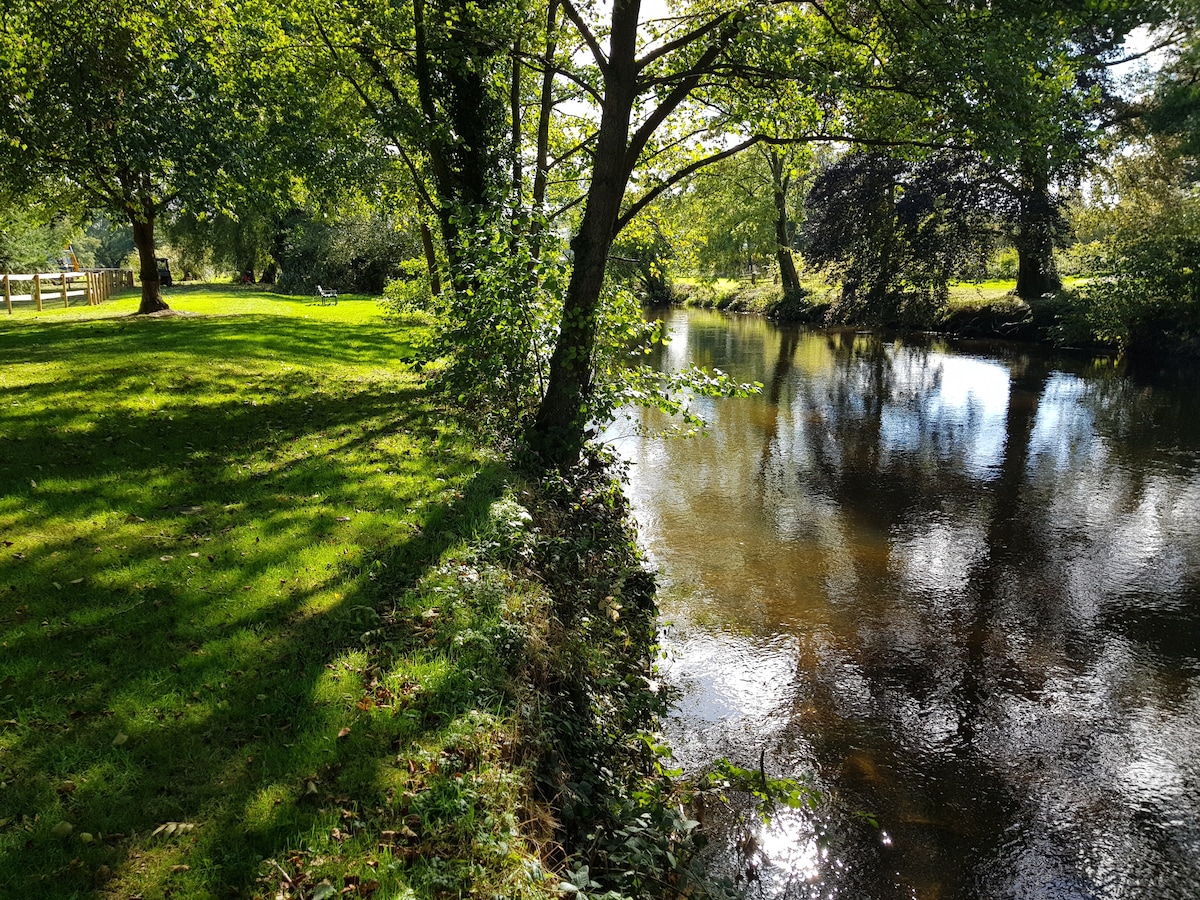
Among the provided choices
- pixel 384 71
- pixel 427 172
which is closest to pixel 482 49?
pixel 384 71

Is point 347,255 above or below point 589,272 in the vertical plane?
above

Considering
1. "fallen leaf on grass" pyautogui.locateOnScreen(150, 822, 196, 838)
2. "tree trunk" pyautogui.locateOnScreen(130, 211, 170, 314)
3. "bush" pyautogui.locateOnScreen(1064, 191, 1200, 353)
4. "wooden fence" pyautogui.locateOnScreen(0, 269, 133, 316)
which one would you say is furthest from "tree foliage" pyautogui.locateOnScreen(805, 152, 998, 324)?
"wooden fence" pyautogui.locateOnScreen(0, 269, 133, 316)

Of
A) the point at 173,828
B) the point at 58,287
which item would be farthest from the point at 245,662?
the point at 58,287

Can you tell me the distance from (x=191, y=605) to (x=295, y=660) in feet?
3.56

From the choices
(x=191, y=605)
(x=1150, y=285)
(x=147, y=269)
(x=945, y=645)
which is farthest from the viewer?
(x=1150, y=285)

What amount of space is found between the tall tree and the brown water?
11300 millimetres

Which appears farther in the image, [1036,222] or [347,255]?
[347,255]

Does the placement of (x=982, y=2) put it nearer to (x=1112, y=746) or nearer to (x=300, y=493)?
(x=1112, y=746)

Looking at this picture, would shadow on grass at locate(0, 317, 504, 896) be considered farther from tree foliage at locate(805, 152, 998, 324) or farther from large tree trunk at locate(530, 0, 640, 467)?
tree foliage at locate(805, 152, 998, 324)

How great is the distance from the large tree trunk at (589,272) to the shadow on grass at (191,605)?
121cm

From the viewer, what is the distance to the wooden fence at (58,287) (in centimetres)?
2481

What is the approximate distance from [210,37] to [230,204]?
342cm

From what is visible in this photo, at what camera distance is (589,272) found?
9.42m

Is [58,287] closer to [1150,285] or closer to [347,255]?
[347,255]
